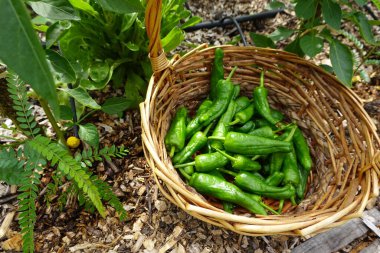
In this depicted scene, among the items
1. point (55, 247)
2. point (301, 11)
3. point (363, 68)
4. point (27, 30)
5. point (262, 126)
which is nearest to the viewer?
point (27, 30)

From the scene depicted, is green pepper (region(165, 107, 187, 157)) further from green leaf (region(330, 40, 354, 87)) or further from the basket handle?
green leaf (region(330, 40, 354, 87))

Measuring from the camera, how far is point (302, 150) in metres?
1.57

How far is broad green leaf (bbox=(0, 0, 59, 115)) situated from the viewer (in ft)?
1.69

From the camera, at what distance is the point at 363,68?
2184 millimetres

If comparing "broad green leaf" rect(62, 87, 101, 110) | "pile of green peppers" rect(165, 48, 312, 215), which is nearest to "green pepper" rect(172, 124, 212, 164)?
"pile of green peppers" rect(165, 48, 312, 215)

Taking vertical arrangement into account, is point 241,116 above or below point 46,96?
below

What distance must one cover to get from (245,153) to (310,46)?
61cm

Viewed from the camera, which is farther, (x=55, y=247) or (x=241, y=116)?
(x=241, y=116)

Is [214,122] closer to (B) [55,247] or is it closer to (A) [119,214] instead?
(A) [119,214]

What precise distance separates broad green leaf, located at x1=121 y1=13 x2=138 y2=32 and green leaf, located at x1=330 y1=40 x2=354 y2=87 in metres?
0.95

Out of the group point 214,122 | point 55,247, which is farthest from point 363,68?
point 55,247

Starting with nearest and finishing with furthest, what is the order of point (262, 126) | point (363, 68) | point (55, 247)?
point (55, 247) → point (262, 126) → point (363, 68)

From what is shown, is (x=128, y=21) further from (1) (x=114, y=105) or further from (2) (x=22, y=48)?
(2) (x=22, y=48)

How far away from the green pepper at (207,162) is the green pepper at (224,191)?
36mm
